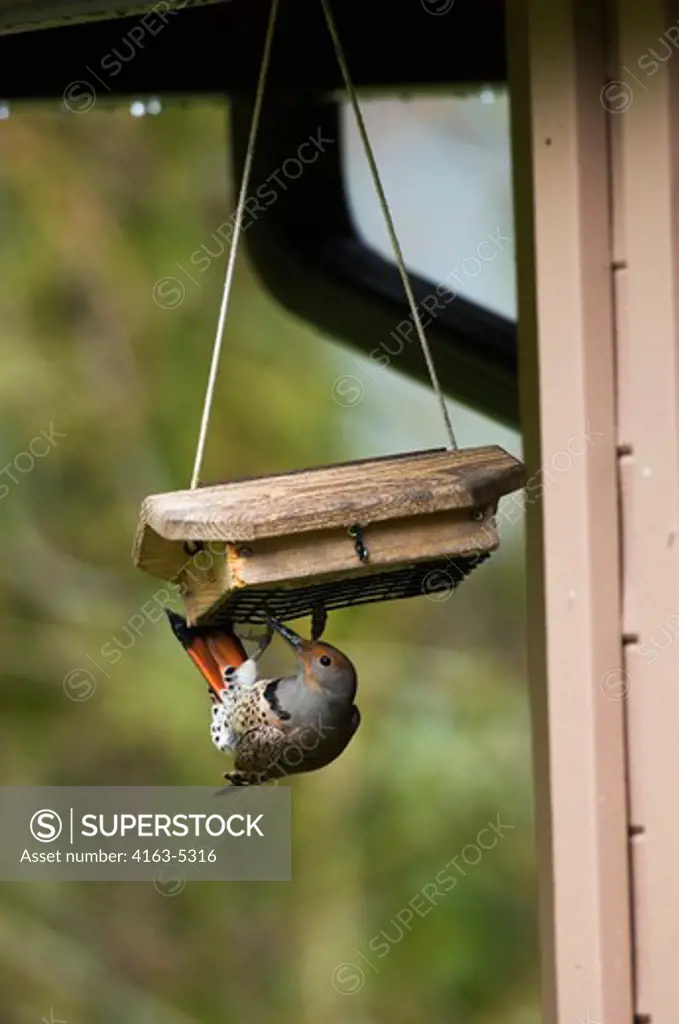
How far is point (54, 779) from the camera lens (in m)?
5.41

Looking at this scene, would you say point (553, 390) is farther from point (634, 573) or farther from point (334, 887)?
point (334, 887)

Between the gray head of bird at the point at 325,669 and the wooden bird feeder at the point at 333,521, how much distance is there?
0.33ft

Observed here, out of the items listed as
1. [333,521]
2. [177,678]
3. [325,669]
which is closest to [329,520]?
[333,521]

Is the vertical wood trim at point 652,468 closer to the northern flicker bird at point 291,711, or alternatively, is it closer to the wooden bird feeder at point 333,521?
the wooden bird feeder at point 333,521

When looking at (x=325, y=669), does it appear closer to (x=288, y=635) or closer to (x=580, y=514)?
(x=288, y=635)

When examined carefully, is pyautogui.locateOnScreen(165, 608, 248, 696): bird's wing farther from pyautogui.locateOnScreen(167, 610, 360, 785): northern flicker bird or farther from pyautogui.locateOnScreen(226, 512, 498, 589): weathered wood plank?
pyautogui.locateOnScreen(226, 512, 498, 589): weathered wood plank

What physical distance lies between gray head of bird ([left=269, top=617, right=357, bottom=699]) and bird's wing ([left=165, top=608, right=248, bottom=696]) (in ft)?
0.29

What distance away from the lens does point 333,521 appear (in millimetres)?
1483

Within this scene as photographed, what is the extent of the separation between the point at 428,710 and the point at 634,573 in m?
3.85

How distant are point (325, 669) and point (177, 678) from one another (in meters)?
3.76

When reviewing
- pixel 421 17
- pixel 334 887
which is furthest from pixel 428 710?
pixel 421 17

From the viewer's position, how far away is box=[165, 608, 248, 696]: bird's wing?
1.73 meters

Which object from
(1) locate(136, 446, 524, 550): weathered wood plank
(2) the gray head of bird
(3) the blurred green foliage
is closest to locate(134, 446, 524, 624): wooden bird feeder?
(1) locate(136, 446, 524, 550): weathered wood plank

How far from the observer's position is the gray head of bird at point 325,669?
5.50ft
